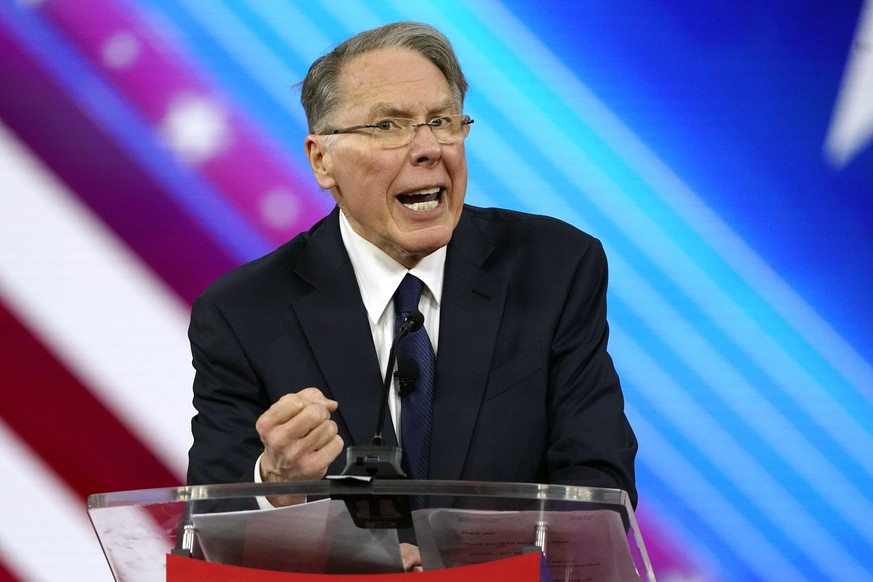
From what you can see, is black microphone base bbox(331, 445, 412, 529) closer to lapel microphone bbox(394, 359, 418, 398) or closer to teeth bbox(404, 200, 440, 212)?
lapel microphone bbox(394, 359, 418, 398)

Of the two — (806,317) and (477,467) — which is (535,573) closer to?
(477,467)

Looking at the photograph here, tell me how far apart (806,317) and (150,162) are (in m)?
1.54

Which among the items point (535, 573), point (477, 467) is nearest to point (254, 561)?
point (535, 573)

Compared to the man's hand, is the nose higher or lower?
higher

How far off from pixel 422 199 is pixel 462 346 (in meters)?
0.28

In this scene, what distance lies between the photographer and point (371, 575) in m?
1.38

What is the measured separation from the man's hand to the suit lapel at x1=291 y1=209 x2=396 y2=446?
524mm

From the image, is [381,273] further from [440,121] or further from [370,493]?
[370,493]

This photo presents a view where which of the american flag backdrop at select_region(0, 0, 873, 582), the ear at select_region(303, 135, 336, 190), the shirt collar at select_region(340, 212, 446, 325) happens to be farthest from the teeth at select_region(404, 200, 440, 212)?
the american flag backdrop at select_region(0, 0, 873, 582)

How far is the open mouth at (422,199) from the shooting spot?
223cm

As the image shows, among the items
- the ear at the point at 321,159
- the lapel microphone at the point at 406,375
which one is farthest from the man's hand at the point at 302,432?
the ear at the point at 321,159

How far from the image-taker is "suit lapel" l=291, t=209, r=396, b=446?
6.98 feet

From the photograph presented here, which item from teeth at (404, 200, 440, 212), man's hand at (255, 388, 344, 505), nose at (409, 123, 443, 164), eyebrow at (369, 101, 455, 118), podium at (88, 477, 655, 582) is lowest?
podium at (88, 477, 655, 582)

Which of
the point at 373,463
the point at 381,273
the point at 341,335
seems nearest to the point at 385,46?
the point at 381,273
